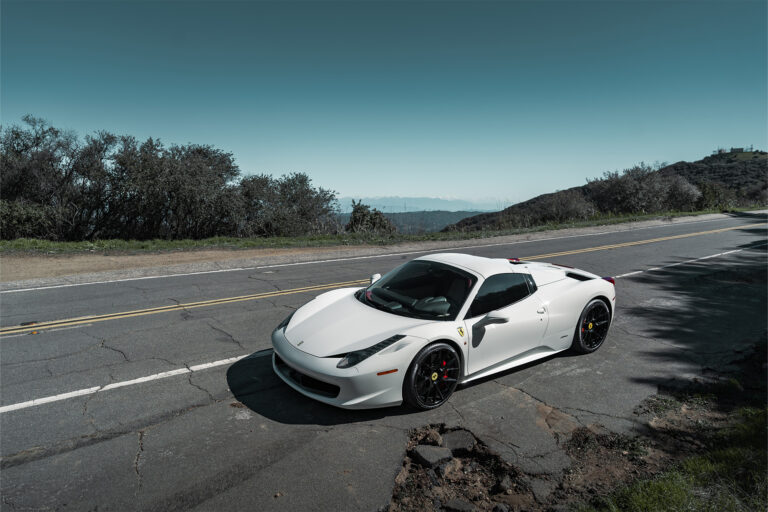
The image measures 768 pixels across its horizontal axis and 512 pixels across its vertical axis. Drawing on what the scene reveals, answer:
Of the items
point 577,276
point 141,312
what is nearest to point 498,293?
point 577,276

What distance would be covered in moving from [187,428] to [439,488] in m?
2.26

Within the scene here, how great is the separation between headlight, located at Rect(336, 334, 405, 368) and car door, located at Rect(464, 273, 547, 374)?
0.91 metres

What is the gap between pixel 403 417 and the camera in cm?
407

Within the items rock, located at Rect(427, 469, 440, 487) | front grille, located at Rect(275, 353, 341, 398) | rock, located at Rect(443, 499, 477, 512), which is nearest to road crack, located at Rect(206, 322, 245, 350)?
front grille, located at Rect(275, 353, 341, 398)

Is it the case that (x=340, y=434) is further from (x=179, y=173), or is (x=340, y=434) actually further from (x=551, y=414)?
(x=179, y=173)

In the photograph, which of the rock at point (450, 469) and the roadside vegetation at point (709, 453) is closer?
the roadside vegetation at point (709, 453)

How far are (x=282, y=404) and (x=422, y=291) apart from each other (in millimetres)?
1927

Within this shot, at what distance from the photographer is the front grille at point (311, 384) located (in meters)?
3.93

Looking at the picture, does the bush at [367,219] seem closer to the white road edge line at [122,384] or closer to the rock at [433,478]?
the white road edge line at [122,384]

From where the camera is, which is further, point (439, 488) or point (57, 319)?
point (57, 319)

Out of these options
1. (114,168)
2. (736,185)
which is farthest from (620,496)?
(736,185)

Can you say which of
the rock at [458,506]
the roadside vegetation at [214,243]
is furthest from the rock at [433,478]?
the roadside vegetation at [214,243]

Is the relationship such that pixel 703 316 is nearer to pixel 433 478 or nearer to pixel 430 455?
pixel 430 455

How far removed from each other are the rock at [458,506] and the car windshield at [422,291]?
5.87 ft
